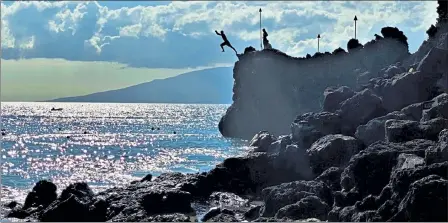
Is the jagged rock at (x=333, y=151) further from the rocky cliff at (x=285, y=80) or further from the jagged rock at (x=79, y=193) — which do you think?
the rocky cliff at (x=285, y=80)

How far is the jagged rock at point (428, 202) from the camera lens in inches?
923

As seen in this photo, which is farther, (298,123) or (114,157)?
(114,157)

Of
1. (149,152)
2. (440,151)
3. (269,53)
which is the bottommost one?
(149,152)

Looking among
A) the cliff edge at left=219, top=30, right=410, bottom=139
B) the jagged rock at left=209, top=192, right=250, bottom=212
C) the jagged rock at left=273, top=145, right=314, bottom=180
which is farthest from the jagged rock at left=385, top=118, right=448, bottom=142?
the cliff edge at left=219, top=30, right=410, bottom=139

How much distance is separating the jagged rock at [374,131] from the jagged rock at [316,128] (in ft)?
15.5

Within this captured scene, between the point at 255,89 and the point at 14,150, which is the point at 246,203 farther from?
the point at 255,89

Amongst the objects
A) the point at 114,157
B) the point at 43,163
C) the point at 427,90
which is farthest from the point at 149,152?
the point at 427,90

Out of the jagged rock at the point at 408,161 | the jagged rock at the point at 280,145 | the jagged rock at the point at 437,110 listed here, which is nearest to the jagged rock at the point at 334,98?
the jagged rock at the point at 280,145

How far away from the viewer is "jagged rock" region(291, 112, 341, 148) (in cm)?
4441

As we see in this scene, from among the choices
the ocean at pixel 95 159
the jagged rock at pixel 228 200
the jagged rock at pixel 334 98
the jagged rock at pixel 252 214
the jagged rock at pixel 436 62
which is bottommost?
the ocean at pixel 95 159

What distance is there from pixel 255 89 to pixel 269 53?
9152 millimetres

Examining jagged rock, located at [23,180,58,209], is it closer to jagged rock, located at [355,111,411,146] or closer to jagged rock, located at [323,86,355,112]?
jagged rock, located at [355,111,411,146]

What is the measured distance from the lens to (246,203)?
37.9 meters

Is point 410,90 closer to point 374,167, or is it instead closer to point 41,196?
point 374,167
